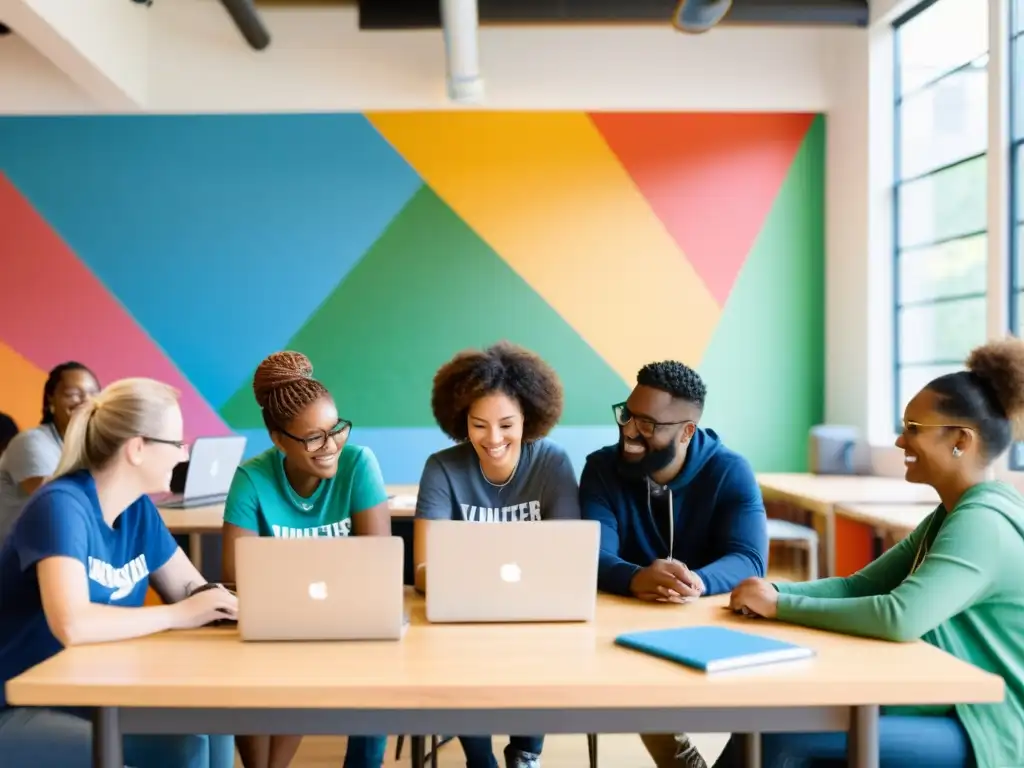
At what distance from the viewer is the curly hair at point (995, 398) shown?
1.96m

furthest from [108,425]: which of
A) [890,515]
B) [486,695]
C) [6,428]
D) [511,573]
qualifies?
[6,428]

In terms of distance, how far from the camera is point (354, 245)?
5.82 meters

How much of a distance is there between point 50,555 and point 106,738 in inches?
16.5

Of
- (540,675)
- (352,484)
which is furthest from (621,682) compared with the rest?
(352,484)

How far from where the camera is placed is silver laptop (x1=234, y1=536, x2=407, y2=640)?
1766 mm

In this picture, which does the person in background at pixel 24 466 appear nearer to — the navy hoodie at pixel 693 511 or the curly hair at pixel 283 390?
the curly hair at pixel 283 390

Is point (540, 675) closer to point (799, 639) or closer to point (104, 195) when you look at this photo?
point (799, 639)

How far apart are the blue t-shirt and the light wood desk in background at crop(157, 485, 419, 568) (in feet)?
4.58

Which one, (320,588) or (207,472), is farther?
(207,472)

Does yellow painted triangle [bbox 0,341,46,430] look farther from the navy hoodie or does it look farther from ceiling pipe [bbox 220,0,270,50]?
the navy hoodie

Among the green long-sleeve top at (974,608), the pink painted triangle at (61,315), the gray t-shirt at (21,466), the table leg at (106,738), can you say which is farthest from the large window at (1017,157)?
the pink painted triangle at (61,315)

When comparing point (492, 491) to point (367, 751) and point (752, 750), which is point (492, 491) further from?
point (752, 750)

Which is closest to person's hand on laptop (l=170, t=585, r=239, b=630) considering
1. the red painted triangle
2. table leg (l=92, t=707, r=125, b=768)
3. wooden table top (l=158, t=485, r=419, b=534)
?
table leg (l=92, t=707, r=125, b=768)

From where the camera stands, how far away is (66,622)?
1800 mm
